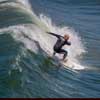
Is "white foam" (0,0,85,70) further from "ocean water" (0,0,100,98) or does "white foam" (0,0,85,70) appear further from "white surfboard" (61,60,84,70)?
"white surfboard" (61,60,84,70)

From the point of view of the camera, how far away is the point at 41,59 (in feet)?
72.0

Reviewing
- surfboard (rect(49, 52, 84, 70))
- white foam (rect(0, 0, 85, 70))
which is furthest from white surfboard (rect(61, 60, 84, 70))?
white foam (rect(0, 0, 85, 70))

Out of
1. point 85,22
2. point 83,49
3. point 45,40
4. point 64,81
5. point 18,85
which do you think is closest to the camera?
point 18,85

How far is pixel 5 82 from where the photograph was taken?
1742 cm

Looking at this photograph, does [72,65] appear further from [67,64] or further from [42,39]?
[42,39]

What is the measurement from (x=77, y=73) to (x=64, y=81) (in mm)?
1789

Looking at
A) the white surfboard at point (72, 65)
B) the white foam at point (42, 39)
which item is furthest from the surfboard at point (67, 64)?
the white foam at point (42, 39)

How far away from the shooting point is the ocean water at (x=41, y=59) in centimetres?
1803

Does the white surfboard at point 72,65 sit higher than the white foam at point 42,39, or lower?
lower

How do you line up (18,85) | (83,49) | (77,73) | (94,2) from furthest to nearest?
(94,2), (83,49), (77,73), (18,85)

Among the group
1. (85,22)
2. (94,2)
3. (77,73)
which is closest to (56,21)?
(85,22)

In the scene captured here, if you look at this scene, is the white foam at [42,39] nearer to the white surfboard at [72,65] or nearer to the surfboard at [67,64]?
the white surfboard at [72,65]

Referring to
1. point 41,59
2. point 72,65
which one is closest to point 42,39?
point 72,65

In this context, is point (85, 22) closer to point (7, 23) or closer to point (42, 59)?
point (7, 23)
